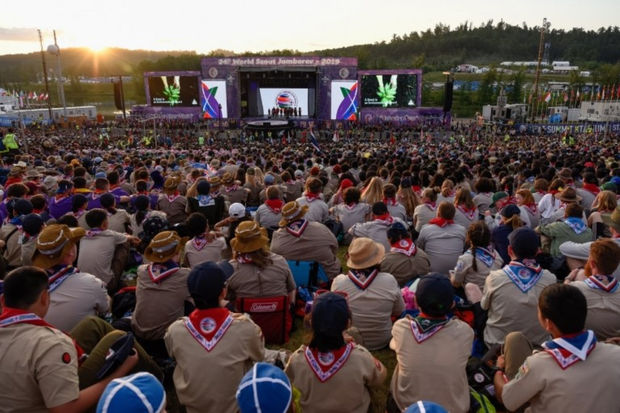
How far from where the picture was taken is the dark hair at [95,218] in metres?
4.56

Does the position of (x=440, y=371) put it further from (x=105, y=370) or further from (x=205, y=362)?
(x=105, y=370)

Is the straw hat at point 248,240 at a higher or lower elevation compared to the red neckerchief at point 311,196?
higher

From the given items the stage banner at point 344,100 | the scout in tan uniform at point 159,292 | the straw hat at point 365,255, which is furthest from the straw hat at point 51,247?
the stage banner at point 344,100

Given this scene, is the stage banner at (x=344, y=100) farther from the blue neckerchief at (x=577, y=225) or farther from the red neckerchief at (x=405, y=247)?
the red neckerchief at (x=405, y=247)

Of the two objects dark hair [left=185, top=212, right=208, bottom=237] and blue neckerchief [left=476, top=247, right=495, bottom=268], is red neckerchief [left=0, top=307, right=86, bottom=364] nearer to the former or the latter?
dark hair [left=185, top=212, right=208, bottom=237]

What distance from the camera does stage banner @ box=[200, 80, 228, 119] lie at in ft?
124

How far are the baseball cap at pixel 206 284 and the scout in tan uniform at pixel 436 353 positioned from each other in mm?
1208

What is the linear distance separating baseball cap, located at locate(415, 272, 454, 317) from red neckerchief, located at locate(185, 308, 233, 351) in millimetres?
1205

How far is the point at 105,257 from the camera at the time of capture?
4.60 m

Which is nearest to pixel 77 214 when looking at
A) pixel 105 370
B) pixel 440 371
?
pixel 105 370

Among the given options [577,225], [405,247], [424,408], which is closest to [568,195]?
[577,225]

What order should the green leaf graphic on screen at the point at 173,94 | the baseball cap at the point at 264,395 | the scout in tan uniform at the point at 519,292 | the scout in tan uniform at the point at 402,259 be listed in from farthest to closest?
the green leaf graphic on screen at the point at 173,94 < the scout in tan uniform at the point at 402,259 < the scout in tan uniform at the point at 519,292 < the baseball cap at the point at 264,395

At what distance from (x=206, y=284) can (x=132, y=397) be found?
112cm

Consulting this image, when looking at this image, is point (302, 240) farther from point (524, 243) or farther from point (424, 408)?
point (424, 408)
